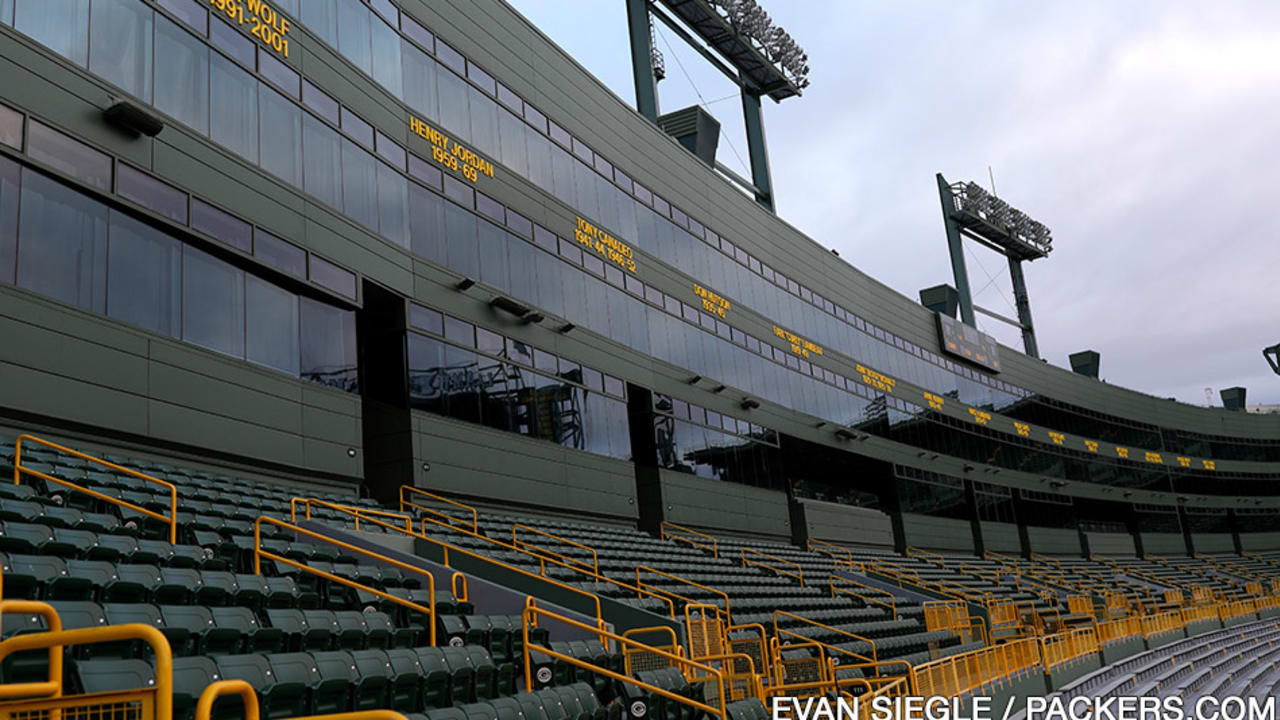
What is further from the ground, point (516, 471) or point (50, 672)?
point (516, 471)

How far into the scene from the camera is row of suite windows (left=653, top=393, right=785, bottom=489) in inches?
974

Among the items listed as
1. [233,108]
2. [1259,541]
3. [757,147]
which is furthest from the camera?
[1259,541]

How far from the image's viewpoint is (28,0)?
12531mm

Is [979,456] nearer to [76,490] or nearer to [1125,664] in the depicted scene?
[1125,664]

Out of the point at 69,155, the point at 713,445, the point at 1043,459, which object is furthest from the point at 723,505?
the point at 1043,459

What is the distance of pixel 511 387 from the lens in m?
20.0

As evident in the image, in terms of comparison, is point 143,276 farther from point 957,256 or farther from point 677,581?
point 957,256

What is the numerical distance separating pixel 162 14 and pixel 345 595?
9.19 metres

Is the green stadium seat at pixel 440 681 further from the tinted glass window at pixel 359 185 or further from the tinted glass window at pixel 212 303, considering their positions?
the tinted glass window at pixel 359 185

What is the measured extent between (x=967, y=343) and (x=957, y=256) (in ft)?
20.3

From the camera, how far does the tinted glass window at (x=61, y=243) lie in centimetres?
1188

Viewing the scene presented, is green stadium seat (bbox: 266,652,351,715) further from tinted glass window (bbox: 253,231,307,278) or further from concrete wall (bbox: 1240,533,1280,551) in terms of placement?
concrete wall (bbox: 1240,533,1280,551)

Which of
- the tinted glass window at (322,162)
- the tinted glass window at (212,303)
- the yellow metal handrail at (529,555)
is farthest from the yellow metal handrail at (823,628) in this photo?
the tinted glass window at (322,162)

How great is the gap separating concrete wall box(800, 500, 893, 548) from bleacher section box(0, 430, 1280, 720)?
795 centimetres
